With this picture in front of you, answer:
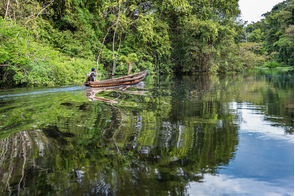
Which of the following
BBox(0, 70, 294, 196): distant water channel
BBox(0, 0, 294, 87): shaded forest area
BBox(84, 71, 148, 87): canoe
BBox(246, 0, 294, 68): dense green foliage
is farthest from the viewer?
BBox(246, 0, 294, 68): dense green foliage

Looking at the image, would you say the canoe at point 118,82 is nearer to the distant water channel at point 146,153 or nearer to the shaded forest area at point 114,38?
the shaded forest area at point 114,38

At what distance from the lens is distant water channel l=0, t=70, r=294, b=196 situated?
3410 millimetres

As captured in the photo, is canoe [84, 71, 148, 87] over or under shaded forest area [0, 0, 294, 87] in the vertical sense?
under

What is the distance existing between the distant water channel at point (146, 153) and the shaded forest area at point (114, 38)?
8.54m

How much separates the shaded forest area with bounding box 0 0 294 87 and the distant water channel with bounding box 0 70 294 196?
854 centimetres

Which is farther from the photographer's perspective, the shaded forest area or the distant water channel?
the shaded forest area

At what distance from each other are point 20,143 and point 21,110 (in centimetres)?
382

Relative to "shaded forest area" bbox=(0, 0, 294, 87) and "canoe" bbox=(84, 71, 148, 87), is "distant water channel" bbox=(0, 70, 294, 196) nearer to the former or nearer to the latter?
"canoe" bbox=(84, 71, 148, 87)

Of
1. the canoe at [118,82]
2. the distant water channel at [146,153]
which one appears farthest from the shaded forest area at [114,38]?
the distant water channel at [146,153]

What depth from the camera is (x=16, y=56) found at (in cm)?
1400

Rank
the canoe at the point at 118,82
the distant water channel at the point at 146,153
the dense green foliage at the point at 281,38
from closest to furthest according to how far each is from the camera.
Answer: the distant water channel at the point at 146,153 < the canoe at the point at 118,82 < the dense green foliage at the point at 281,38

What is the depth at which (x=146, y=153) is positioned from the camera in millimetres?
4559

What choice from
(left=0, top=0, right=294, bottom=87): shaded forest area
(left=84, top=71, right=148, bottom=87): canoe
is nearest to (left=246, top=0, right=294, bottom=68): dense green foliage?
(left=0, top=0, right=294, bottom=87): shaded forest area

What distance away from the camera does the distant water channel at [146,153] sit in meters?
3.41
